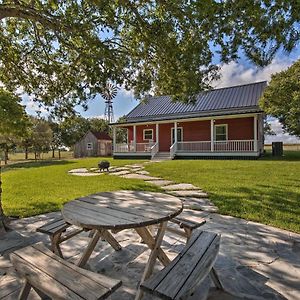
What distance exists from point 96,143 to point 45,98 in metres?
23.8

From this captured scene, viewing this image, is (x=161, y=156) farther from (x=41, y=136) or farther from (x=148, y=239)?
(x=148, y=239)

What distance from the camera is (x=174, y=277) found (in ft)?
5.30

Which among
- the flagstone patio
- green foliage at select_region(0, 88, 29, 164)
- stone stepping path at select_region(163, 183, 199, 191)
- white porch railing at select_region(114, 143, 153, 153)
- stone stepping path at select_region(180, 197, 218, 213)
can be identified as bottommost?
the flagstone patio

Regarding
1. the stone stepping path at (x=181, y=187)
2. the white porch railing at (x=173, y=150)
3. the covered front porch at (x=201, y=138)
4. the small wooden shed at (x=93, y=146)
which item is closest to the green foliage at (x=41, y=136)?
the small wooden shed at (x=93, y=146)

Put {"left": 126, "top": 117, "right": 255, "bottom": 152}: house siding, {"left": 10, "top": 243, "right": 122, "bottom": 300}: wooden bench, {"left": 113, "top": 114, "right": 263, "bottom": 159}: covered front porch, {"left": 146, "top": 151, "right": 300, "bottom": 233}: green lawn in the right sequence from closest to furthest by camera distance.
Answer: {"left": 10, "top": 243, "right": 122, "bottom": 300}: wooden bench → {"left": 146, "top": 151, "right": 300, "bottom": 233}: green lawn → {"left": 113, "top": 114, "right": 263, "bottom": 159}: covered front porch → {"left": 126, "top": 117, "right": 255, "bottom": 152}: house siding

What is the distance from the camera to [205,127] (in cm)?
1891

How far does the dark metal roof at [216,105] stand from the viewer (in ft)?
58.9

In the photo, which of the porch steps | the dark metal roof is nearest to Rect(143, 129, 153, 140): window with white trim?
the dark metal roof

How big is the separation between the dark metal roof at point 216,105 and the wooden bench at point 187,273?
15.3m

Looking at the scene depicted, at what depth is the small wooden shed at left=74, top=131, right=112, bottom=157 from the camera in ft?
98.8

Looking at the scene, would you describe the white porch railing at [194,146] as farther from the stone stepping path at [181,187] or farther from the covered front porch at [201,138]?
the stone stepping path at [181,187]

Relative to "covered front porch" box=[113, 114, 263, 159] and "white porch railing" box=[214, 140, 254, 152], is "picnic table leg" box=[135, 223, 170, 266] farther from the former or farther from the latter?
"white porch railing" box=[214, 140, 254, 152]

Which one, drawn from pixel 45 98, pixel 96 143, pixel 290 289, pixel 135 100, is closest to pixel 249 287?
pixel 290 289

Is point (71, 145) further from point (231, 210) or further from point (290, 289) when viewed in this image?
point (290, 289)
